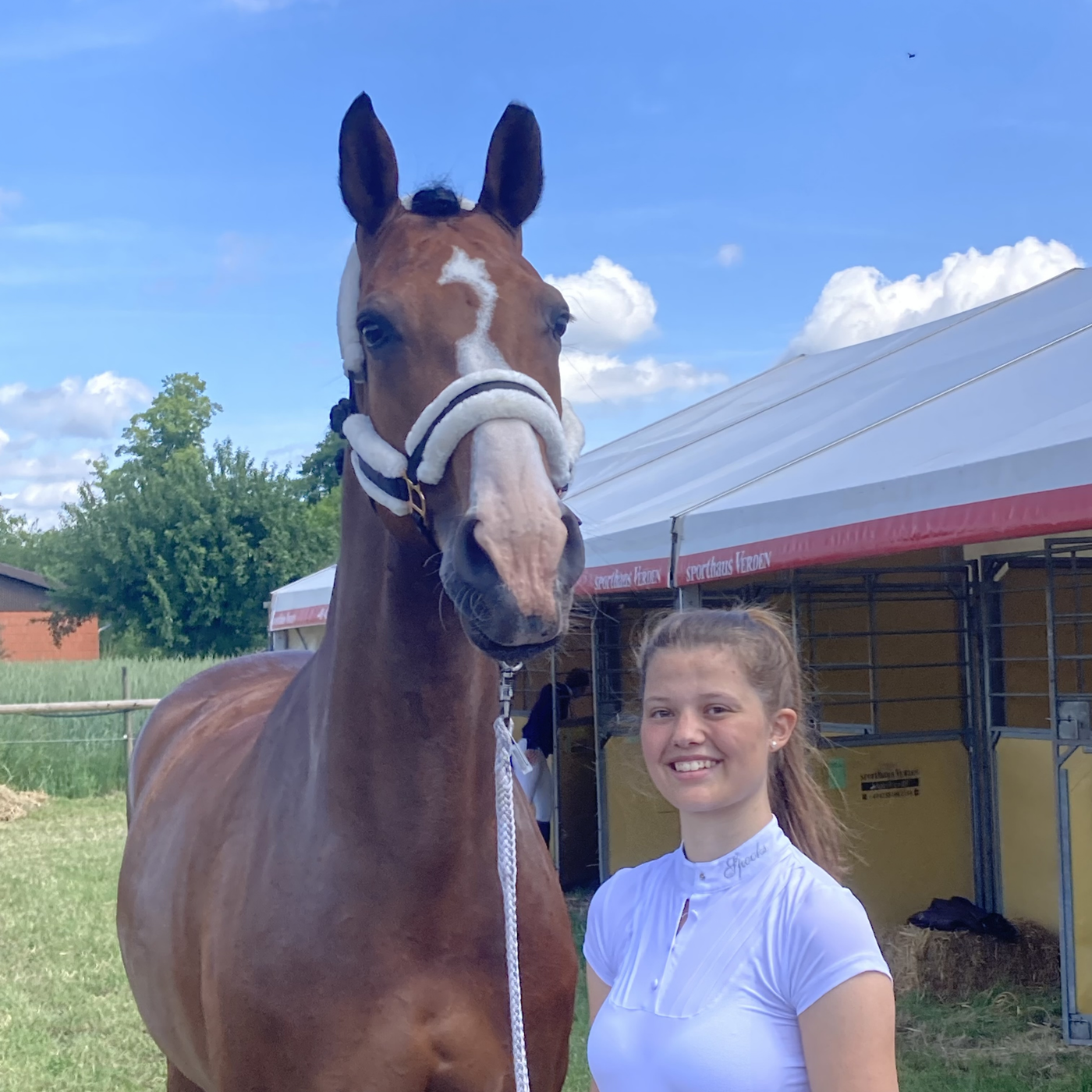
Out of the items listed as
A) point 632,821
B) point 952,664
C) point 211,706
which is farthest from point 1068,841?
point 211,706

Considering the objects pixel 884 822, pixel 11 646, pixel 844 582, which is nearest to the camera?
pixel 884 822

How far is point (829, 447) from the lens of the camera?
502 cm

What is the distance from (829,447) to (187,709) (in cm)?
296

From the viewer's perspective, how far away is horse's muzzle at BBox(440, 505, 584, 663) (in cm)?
149

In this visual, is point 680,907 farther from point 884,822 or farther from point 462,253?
point 884,822

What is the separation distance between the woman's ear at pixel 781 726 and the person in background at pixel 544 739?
6137 millimetres

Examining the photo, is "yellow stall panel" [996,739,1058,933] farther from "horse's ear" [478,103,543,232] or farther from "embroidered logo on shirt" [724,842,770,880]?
"embroidered logo on shirt" [724,842,770,880]

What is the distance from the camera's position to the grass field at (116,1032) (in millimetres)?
4227

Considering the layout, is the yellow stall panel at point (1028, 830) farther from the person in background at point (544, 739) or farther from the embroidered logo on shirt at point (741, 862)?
the embroidered logo on shirt at point (741, 862)

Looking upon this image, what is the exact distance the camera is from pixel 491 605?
1498mm

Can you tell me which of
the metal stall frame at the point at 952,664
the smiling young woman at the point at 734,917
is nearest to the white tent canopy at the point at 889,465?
the metal stall frame at the point at 952,664

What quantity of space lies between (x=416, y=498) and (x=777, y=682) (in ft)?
2.24

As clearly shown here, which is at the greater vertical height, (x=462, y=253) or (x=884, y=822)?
(x=462, y=253)

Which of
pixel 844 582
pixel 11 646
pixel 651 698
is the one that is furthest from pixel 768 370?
pixel 11 646
